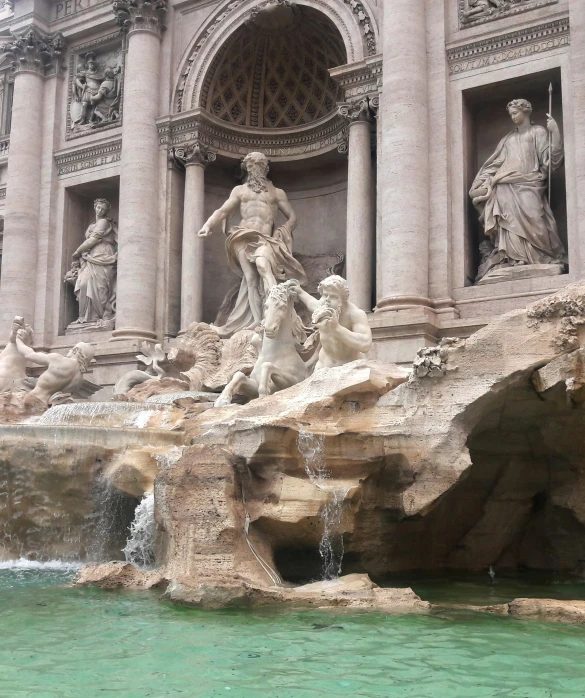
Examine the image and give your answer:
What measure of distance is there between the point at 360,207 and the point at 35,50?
369 inches

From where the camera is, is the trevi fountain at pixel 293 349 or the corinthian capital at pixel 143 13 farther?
the corinthian capital at pixel 143 13

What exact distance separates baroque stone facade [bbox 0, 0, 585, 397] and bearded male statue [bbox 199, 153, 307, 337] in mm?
356

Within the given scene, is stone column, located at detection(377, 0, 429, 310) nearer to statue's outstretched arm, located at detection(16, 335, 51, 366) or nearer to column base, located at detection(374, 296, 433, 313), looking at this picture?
column base, located at detection(374, 296, 433, 313)

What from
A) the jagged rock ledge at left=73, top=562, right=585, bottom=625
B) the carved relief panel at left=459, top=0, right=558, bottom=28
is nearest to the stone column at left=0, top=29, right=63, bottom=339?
the carved relief panel at left=459, top=0, right=558, bottom=28

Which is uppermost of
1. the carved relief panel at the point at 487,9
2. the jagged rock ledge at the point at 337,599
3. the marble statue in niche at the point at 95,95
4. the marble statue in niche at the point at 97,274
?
the marble statue in niche at the point at 95,95

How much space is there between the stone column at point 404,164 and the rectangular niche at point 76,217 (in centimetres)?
681

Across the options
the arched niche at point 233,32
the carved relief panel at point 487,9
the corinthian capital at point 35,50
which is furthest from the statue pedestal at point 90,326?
the carved relief panel at point 487,9

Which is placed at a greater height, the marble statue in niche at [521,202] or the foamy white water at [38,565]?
the marble statue in niche at [521,202]

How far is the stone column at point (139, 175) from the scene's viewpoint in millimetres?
16766

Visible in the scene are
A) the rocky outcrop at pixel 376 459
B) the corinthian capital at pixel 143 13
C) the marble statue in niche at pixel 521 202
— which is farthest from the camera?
the corinthian capital at pixel 143 13

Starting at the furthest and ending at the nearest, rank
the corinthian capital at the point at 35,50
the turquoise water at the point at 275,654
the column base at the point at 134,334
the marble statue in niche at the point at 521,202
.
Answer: the corinthian capital at the point at 35,50, the column base at the point at 134,334, the marble statue in niche at the point at 521,202, the turquoise water at the point at 275,654

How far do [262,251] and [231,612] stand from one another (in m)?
10.0

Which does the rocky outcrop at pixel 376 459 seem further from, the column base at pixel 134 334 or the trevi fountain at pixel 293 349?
the column base at pixel 134 334

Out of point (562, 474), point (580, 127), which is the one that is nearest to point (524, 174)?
point (580, 127)
